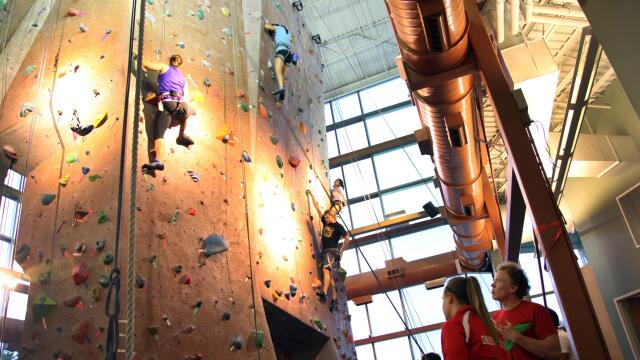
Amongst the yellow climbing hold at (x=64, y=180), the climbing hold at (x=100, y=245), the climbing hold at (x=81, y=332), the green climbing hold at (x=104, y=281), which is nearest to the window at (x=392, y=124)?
the yellow climbing hold at (x=64, y=180)

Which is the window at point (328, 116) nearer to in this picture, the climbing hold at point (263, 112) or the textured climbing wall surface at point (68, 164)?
the climbing hold at point (263, 112)

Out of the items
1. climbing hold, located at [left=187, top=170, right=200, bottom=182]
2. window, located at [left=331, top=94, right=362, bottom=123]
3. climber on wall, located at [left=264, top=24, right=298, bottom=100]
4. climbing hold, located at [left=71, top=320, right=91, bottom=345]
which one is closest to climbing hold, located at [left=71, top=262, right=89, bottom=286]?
climbing hold, located at [left=71, top=320, right=91, bottom=345]

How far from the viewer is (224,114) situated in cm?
484

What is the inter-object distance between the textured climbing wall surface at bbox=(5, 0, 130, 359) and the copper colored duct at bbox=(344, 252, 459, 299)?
739cm

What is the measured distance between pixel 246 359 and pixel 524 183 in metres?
2.31

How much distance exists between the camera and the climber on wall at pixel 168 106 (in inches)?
159

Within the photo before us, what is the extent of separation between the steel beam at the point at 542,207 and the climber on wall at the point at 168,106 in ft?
7.71

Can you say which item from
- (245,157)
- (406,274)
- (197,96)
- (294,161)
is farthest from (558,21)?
(197,96)

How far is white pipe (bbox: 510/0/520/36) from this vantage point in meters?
7.20

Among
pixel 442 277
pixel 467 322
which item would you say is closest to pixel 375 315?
pixel 442 277

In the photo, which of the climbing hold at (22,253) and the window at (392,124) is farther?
the window at (392,124)

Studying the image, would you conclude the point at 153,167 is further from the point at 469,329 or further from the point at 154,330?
the point at 469,329

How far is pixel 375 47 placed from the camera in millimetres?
14281

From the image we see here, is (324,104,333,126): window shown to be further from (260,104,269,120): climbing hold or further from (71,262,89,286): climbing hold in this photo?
(71,262,89,286): climbing hold
